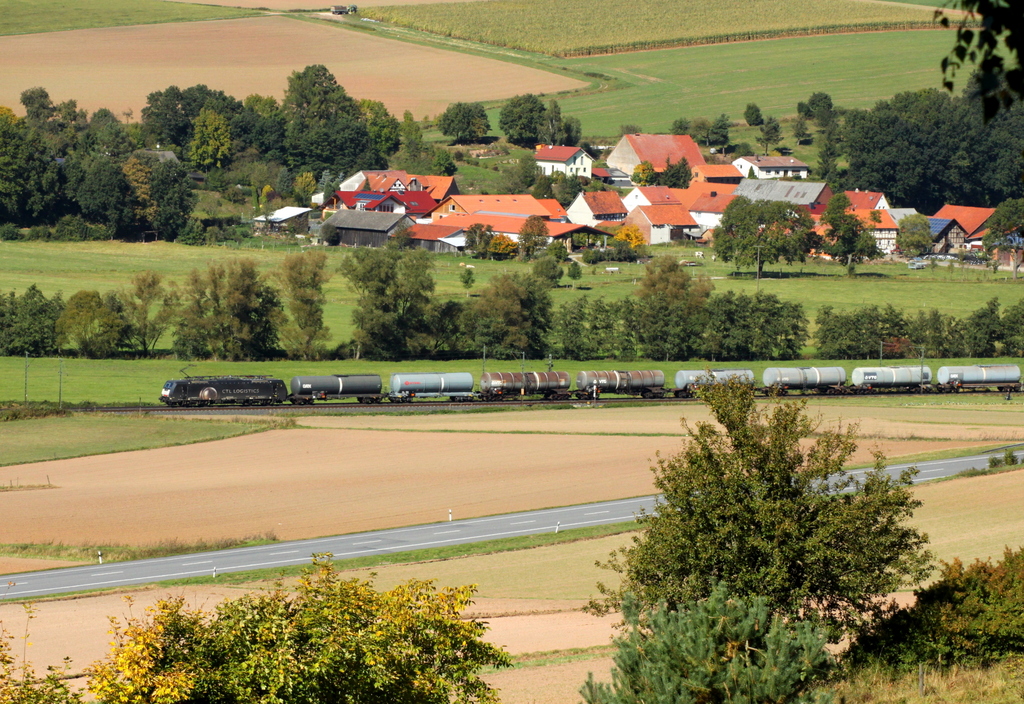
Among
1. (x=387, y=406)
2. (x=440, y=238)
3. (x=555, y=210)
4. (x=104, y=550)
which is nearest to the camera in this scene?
(x=104, y=550)

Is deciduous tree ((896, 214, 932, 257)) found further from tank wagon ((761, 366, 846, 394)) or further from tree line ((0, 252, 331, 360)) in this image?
tree line ((0, 252, 331, 360))

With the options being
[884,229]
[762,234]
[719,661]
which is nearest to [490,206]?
[762,234]

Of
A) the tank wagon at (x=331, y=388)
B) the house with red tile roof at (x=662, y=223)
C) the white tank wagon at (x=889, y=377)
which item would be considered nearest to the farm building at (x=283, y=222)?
the house with red tile roof at (x=662, y=223)

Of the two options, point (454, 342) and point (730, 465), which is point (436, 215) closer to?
point (454, 342)

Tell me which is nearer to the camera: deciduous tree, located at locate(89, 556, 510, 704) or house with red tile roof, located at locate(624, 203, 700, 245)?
deciduous tree, located at locate(89, 556, 510, 704)

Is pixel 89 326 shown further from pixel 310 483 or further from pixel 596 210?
pixel 596 210

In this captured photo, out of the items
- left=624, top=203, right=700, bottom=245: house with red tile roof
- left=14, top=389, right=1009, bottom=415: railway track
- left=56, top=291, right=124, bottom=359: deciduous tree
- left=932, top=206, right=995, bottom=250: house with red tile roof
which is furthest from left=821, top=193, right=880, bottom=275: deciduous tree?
left=56, top=291, right=124, bottom=359: deciduous tree
